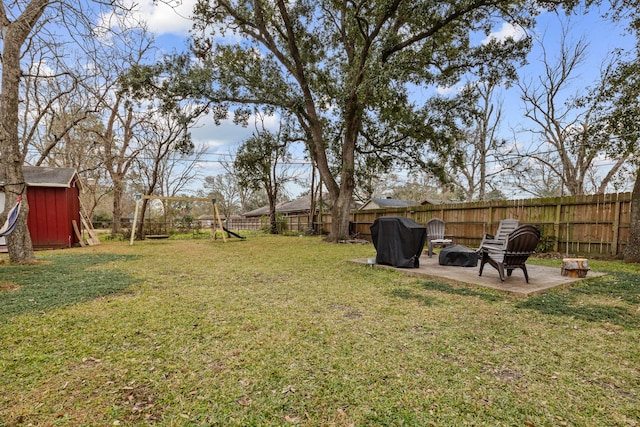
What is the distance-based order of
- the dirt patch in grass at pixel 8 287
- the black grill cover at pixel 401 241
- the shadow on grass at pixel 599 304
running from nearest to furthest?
1. the shadow on grass at pixel 599 304
2. the dirt patch in grass at pixel 8 287
3. the black grill cover at pixel 401 241

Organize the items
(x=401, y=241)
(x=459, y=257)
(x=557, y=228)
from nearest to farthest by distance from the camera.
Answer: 1. (x=401, y=241)
2. (x=459, y=257)
3. (x=557, y=228)

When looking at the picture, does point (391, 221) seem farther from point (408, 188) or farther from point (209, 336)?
point (408, 188)

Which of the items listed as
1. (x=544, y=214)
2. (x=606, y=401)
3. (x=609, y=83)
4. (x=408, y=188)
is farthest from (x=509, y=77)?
(x=408, y=188)

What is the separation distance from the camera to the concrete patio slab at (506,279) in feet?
13.7

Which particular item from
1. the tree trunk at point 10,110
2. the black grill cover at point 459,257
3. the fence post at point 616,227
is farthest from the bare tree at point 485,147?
the tree trunk at point 10,110

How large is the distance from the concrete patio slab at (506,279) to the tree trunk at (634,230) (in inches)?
105

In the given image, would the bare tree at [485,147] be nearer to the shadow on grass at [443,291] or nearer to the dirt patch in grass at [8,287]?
the shadow on grass at [443,291]

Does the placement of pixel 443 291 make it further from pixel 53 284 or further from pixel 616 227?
pixel 616 227

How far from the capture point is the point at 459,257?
611cm

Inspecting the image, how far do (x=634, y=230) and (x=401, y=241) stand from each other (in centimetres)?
557

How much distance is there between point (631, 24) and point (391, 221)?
814 centimetres

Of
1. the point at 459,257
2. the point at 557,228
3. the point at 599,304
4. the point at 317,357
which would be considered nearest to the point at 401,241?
the point at 459,257

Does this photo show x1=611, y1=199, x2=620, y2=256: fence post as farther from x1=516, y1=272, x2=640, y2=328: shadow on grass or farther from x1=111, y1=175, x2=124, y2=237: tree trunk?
x1=111, y1=175, x2=124, y2=237: tree trunk

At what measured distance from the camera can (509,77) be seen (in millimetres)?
9695
